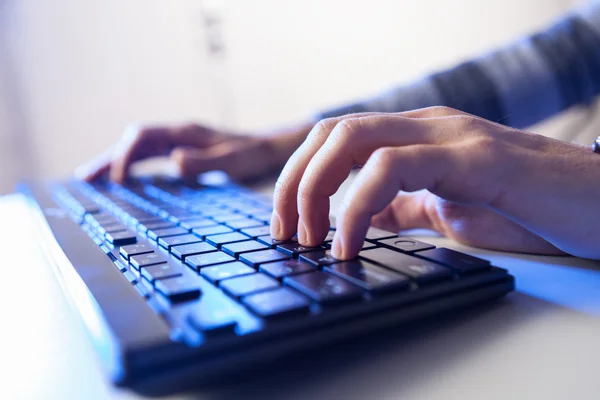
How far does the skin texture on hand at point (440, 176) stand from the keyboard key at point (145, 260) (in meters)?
0.08

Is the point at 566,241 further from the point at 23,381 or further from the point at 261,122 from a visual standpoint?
the point at 261,122

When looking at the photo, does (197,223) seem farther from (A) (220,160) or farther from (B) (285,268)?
(A) (220,160)

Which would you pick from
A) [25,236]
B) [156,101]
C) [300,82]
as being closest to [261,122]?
[300,82]

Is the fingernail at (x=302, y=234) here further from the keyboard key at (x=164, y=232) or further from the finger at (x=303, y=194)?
the keyboard key at (x=164, y=232)

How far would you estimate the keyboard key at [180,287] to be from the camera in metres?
0.26

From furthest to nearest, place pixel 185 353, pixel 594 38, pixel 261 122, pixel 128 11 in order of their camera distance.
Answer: pixel 261 122 < pixel 128 11 < pixel 594 38 < pixel 185 353

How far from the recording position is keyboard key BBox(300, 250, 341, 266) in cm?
30

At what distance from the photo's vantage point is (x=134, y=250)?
359 mm

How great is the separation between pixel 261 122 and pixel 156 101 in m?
0.38

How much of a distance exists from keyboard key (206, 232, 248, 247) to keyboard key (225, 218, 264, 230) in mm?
26

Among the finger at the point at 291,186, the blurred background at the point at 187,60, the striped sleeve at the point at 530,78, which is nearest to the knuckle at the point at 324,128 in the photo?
the finger at the point at 291,186

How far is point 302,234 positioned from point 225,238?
6cm

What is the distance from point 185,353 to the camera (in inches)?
8.1

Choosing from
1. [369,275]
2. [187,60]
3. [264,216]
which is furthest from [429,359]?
[187,60]
